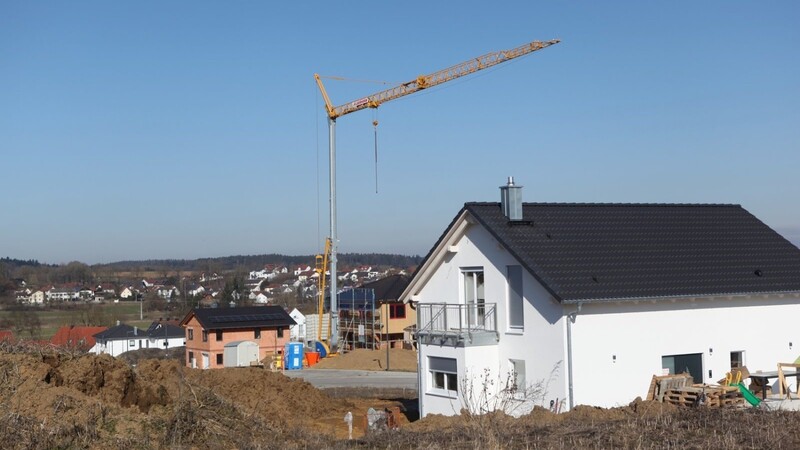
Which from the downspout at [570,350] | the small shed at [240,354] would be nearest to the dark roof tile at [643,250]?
the downspout at [570,350]

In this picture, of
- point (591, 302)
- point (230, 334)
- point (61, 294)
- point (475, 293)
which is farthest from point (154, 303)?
point (591, 302)

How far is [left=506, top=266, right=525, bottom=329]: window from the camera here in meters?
24.7

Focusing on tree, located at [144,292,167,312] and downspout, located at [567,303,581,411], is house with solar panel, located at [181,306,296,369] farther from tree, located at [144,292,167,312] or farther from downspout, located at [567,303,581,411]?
tree, located at [144,292,167,312]

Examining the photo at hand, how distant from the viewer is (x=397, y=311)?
239 ft

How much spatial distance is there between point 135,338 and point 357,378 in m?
40.3

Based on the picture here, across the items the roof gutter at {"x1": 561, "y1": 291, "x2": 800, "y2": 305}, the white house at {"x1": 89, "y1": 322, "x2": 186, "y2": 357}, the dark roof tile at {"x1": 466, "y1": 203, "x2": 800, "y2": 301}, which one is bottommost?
the white house at {"x1": 89, "y1": 322, "x2": 186, "y2": 357}

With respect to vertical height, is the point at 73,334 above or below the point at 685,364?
below

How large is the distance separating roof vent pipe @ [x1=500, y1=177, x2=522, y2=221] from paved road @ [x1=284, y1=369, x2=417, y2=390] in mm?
15168

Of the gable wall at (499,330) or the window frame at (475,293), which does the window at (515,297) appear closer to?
the gable wall at (499,330)

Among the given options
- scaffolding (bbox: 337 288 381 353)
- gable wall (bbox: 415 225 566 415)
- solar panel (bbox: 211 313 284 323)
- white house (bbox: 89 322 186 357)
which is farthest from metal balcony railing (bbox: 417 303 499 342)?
white house (bbox: 89 322 186 357)

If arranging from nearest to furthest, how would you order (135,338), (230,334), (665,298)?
(665,298), (230,334), (135,338)

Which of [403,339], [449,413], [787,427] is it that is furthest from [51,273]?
[787,427]

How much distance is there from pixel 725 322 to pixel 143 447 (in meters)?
16.6

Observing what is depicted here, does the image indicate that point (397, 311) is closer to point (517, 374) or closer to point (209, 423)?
point (517, 374)
